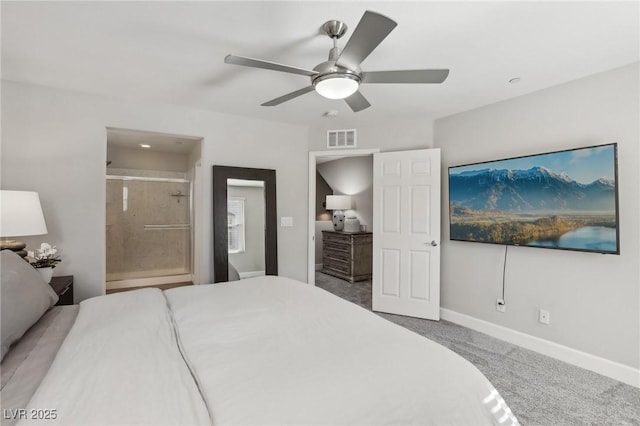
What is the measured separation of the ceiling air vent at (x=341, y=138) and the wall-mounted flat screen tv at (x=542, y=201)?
130 centimetres

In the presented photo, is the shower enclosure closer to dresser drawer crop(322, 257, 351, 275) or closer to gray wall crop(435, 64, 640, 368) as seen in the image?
dresser drawer crop(322, 257, 351, 275)

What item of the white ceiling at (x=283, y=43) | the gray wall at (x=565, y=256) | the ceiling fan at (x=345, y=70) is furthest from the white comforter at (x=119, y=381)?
the gray wall at (x=565, y=256)

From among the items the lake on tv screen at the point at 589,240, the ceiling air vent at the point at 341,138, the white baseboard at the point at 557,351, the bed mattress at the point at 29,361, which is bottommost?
the white baseboard at the point at 557,351

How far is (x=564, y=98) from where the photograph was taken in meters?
2.70

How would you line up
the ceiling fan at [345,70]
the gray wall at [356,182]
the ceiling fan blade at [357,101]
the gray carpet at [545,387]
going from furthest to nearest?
1. the gray wall at [356,182]
2. the ceiling fan blade at [357,101]
3. the gray carpet at [545,387]
4. the ceiling fan at [345,70]

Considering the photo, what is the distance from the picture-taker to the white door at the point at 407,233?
3604mm

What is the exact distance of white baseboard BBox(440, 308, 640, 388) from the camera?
2348mm

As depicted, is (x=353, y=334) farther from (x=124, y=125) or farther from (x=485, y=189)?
(x=124, y=125)

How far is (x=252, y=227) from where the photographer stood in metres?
3.79

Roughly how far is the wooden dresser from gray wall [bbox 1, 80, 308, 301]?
2.67m

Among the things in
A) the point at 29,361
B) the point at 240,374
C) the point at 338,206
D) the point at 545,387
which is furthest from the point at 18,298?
the point at 338,206

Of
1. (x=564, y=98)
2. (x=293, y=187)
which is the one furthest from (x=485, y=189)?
(x=293, y=187)

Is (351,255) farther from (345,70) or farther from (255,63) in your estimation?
(255,63)

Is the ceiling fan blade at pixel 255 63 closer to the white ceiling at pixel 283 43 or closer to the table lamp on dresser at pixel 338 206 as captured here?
the white ceiling at pixel 283 43
